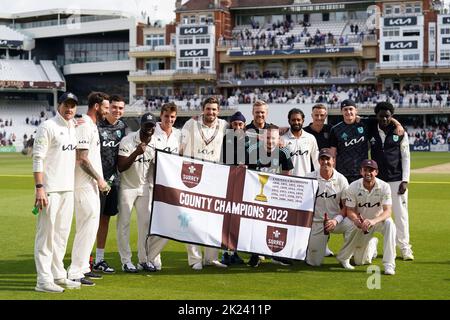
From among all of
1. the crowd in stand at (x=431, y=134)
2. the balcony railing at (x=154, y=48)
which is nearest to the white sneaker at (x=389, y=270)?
the crowd in stand at (x=431, y=134)

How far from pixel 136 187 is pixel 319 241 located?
99.6 inches

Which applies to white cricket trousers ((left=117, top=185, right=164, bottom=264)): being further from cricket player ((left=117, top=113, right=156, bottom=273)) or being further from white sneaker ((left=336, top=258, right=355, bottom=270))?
white sneaker ((left=336, top=258, right=355, bottom=270))

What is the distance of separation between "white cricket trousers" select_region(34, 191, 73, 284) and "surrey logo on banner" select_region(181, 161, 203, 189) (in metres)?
1.67

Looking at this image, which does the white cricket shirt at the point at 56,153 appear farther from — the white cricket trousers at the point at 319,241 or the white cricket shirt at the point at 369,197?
the white cricket shirt at the point at 369,197

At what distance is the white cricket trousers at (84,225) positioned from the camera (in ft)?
26.6

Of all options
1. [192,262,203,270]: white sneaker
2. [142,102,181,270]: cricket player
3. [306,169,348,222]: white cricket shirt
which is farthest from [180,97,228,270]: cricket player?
[306,169,348,222]: white cricket shirt

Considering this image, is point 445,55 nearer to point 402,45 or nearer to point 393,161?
point 402,45

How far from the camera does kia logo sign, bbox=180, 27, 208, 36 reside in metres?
72.6

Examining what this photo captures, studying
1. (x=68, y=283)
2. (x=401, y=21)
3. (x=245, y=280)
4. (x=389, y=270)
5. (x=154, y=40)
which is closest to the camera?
(x=68, y=283)

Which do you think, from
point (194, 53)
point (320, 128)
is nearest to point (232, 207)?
point (320, 128)

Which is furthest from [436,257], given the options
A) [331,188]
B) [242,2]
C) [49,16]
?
[49,16]

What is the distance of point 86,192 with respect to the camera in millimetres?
8117

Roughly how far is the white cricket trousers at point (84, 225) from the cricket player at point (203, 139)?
4.98 feet
